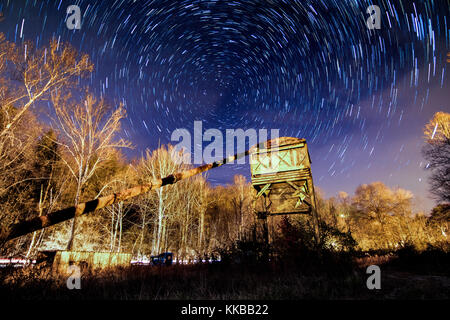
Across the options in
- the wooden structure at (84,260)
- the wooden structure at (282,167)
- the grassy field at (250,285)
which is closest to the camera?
the grassy field at (250,285)

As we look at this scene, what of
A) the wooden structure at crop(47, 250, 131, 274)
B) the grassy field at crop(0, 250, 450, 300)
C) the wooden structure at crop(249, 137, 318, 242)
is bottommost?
the wooden structure at crop(47, 250, 131, 274)

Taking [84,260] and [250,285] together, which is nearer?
[250,285]

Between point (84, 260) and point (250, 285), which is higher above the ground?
point (250, 285)

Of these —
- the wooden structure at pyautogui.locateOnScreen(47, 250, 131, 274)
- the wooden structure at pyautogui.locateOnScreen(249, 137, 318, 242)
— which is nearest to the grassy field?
the wooden structure at pyautogui.locateOnScreen(47, 250, 131, 274)

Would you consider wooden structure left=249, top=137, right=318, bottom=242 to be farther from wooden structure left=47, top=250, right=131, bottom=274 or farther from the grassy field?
wooden structure left=47, top=250, right=131, bottom=274

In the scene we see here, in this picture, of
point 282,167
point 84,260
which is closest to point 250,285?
point 282,167

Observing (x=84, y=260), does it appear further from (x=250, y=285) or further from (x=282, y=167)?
(x=282, y=167)

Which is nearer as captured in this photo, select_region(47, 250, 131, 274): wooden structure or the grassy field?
the grassy field

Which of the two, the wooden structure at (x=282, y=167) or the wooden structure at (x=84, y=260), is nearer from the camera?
the wooden structure at (x=84, y=260)

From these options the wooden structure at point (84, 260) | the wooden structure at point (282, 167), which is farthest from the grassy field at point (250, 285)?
the wooden structure at point (282, 167)

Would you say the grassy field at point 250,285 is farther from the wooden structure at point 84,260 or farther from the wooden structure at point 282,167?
the wooden structure at point 282,167

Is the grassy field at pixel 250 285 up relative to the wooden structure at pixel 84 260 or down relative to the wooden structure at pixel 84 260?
up

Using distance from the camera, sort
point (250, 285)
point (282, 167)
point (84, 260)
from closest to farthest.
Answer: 1. point (250, 285)
2. point (84, 260)
3. point (282, 167)
